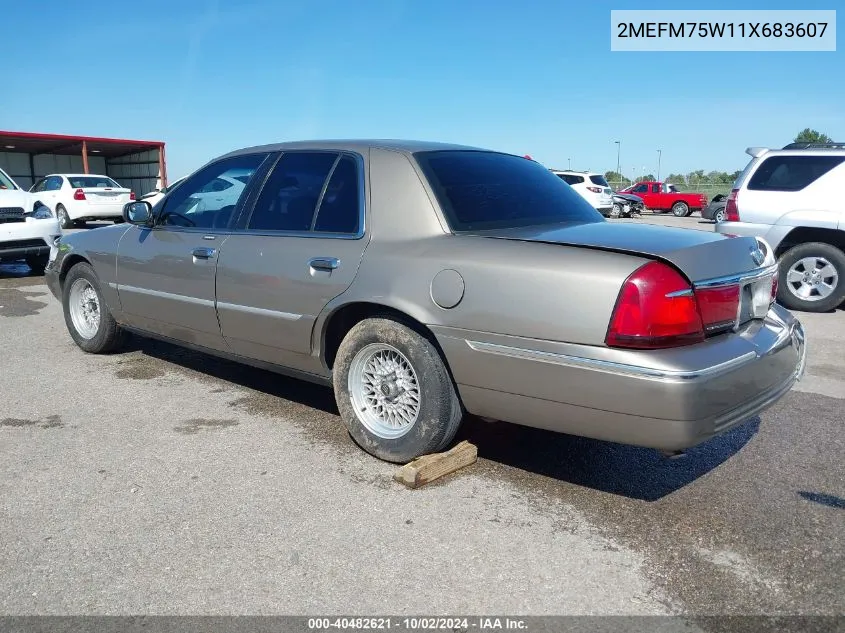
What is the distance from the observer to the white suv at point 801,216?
8.09 metres

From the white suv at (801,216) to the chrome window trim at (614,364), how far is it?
19.9 ft

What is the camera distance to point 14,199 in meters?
10.0

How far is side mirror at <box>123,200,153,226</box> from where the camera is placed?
16.1 ft

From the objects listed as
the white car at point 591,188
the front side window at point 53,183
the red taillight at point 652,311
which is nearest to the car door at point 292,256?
the red taillight at point 652,311

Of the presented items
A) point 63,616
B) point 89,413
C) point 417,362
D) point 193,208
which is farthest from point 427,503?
point 193,208

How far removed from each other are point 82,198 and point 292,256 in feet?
59.7

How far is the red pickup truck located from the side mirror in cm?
3180

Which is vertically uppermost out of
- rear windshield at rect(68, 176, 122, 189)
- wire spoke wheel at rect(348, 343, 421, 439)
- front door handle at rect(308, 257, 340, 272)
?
rear windshield at rect(68, 176, 122, 189)

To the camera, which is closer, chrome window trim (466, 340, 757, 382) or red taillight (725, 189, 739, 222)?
chrome window trim (466, 340, 757, 382)

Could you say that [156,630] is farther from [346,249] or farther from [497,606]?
[346,249]

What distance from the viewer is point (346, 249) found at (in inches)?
144

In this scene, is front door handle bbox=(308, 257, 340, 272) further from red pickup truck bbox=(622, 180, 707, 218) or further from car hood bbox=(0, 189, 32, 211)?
red pickup truck bbox=(622, 180, 707, 218)

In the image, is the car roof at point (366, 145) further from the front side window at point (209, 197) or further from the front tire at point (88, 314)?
the front tire at point (88, 314)

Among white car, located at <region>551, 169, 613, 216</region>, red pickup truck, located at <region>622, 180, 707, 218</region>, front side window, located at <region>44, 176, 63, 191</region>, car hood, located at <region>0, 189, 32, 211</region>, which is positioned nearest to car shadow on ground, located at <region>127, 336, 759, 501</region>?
car hood, located at <region>0, 189, 32, 211</region>
